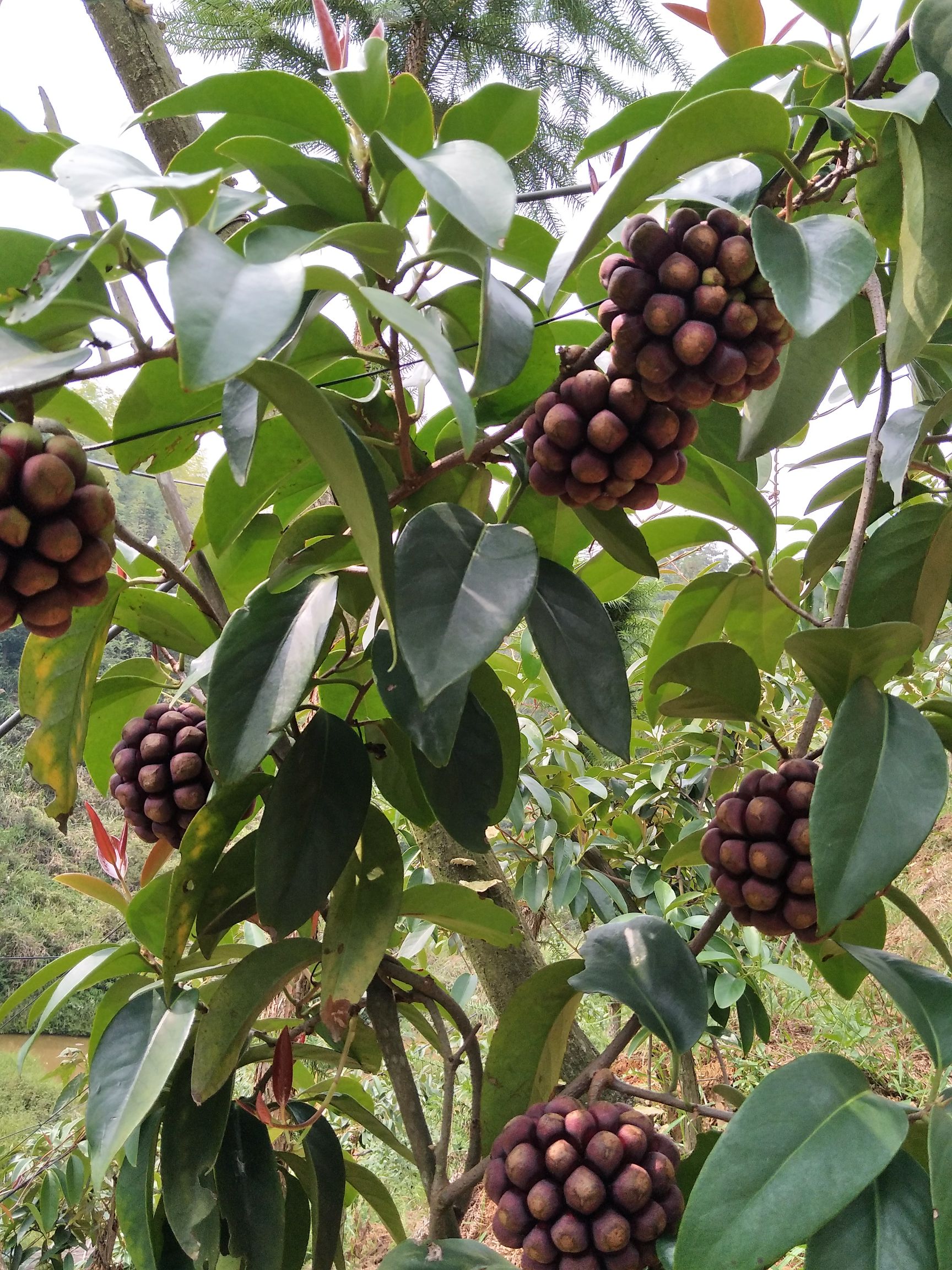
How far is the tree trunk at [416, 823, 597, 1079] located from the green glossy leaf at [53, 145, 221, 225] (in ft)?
1.56

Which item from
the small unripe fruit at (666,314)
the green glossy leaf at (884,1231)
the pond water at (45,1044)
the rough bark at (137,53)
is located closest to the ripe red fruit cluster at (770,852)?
the green glossy leaf at (884,1231)

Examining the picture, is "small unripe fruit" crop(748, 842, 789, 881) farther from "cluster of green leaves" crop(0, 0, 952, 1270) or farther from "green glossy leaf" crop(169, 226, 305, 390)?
"green glossy leaf" crop(169, 226, 305, 390)

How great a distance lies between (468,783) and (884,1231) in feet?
0.77

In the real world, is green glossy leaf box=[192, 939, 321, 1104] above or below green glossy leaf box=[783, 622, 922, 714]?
below

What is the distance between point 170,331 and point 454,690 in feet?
0.55

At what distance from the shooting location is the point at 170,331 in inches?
13.2

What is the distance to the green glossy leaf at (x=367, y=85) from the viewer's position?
0.37 meters

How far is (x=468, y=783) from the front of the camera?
42cm

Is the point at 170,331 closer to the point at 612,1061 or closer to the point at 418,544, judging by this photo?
the point at 418,544

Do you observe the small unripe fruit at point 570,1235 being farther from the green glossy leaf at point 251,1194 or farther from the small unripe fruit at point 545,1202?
the green glossy leaf at point 251,1194

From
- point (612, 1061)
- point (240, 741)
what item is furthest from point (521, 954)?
point (240, 741)

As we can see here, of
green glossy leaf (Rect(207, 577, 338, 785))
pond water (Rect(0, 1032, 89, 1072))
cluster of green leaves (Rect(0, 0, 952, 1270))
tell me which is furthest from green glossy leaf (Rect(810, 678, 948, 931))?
pond water (Rect(0, 1032, 89, 1072))

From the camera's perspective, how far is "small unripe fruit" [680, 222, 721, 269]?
1.15ft

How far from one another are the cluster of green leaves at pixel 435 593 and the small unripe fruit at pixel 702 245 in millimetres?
17
